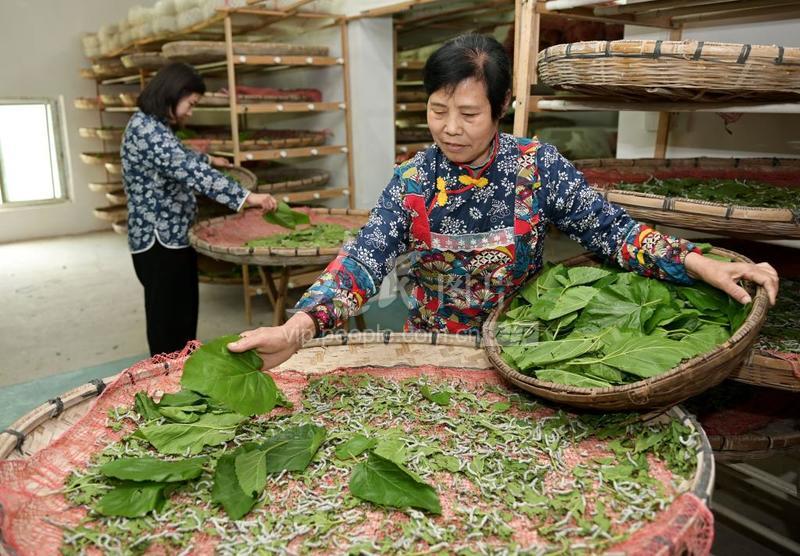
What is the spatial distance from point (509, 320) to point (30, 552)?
1092 millimetres

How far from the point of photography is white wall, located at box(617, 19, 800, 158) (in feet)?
8.64

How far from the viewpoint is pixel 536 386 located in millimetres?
1343

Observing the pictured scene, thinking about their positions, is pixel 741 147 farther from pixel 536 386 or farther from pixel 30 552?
pixel 30 552

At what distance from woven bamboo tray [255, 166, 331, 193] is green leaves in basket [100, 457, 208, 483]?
11.9 ft

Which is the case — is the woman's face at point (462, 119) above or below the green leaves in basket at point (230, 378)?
above

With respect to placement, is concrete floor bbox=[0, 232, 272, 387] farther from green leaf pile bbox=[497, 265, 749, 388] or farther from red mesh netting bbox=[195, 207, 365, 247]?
green leaf pile bbox=[497, 265, 749, 388]

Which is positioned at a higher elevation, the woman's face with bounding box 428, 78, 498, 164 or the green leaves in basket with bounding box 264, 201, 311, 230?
the woman's face with bounding box 428, 78, 498, 164

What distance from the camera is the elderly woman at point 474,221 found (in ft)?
4.93

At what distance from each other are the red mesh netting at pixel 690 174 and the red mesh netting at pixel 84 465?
3.69 feet

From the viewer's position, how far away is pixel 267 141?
191 inches

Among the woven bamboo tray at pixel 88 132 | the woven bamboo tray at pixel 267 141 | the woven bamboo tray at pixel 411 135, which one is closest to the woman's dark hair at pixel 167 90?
the woven bamboo tray at pixel 267 141

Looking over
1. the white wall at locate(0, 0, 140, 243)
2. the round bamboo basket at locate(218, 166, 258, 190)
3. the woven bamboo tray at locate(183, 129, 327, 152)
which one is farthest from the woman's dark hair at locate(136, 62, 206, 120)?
the white wall at locate(0, 0, 140, 243)

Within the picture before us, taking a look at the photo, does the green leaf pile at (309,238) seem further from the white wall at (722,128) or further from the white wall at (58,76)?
the white wall at (58,76)

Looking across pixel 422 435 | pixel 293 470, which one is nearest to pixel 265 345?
pixel 293 470
